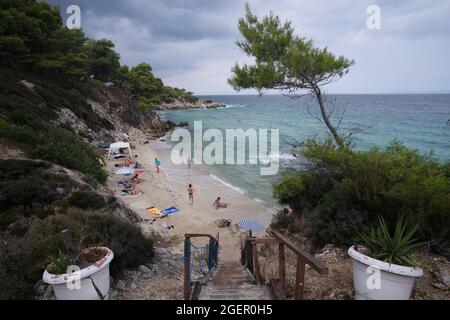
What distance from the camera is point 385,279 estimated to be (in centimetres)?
320

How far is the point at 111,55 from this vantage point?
44875 millimetres

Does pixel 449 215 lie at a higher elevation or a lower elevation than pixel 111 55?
lower

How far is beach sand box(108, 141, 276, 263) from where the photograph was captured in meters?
12.0

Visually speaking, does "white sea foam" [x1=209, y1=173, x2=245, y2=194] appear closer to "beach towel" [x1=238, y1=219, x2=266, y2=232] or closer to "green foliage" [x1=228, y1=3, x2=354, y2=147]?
"beach towel" [x1=238, y1=219, x2=266, y2=232]

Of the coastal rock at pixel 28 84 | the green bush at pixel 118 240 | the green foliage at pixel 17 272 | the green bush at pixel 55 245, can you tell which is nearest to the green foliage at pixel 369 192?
the green bush at pixel 118 240

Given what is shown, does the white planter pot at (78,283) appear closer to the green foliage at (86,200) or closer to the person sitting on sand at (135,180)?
the green foliage at (86,200)

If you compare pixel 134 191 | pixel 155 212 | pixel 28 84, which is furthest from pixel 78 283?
pixel 28 84

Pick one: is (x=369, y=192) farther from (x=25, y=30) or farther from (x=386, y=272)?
(x=25, y=30)

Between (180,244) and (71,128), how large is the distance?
58.6 feet

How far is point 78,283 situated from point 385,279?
155 inches

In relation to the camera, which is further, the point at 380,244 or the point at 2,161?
the point at 2,161

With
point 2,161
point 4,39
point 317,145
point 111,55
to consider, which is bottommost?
point 2,161

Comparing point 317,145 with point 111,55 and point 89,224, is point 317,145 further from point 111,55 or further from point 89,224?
point 111,55
